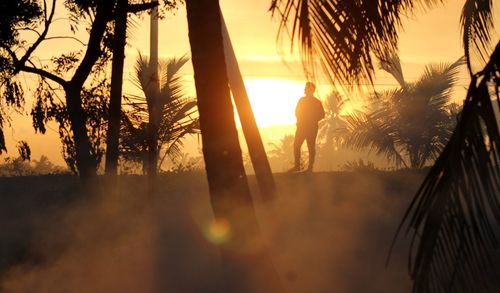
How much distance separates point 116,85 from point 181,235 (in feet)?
9.69

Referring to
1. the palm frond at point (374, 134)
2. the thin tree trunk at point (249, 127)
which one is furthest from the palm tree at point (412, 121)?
the thin tree trunk at point (249, 127)

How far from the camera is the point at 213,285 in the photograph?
1424cm

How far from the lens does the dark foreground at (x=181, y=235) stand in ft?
47.6

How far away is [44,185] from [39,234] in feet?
7.58

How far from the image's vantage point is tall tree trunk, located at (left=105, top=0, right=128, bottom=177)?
49.7ft

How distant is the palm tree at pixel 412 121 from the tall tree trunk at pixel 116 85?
39.6ft

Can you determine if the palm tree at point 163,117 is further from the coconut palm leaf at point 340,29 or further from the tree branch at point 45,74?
the coconut palm leaf at point 340,29

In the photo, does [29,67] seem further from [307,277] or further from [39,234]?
[307,277]

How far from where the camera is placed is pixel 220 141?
26.5 feet

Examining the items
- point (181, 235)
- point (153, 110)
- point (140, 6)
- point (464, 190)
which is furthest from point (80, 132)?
point (464, 190)

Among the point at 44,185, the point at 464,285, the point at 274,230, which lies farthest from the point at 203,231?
the point at 464,285

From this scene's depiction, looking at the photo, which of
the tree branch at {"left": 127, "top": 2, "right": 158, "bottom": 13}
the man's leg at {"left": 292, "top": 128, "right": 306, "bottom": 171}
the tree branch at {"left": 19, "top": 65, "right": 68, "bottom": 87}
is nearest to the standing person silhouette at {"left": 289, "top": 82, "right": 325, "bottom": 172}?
the man's leg at {"left": 292, "top": 128, "right": 306, "bottom": 171}

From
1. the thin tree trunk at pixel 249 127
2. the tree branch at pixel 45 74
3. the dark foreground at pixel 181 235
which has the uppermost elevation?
the tree branch at pixel 45 74

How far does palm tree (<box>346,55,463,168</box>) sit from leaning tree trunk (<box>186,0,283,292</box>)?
60.0 feet
